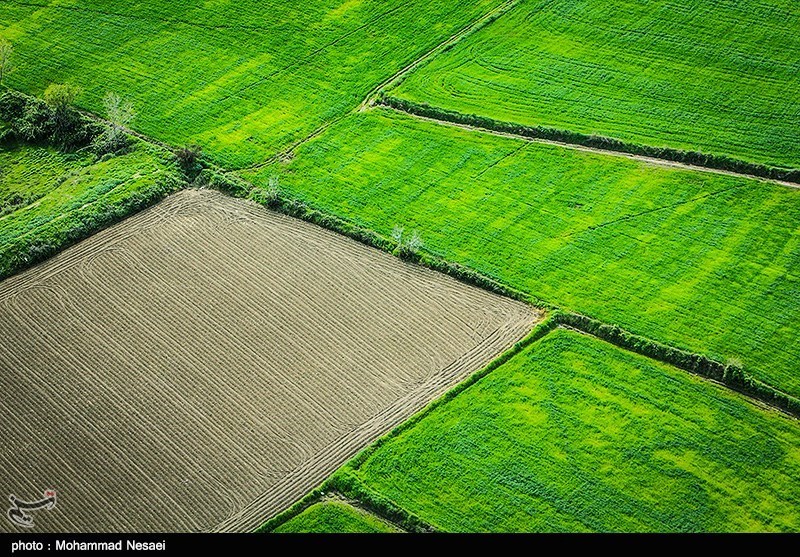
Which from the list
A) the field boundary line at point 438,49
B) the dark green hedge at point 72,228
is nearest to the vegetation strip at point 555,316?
the dark green hedge at point 72,228

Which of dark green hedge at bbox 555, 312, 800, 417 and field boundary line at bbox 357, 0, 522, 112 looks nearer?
dark green hedge at bbox 555, 312, 800, 417

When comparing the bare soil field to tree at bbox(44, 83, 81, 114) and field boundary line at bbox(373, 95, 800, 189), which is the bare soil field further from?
field boundary line at bbox(373, 95, 800, 189)

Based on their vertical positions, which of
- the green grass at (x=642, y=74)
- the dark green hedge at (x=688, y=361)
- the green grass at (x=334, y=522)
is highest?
the green grass at (x=642, y=74)

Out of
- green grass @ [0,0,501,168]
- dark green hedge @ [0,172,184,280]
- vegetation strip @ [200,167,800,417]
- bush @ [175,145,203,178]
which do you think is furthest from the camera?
green grass @ [0,0,501,168]

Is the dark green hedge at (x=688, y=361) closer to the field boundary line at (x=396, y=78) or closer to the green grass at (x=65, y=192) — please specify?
the field boundary line at (x=396, y=78)

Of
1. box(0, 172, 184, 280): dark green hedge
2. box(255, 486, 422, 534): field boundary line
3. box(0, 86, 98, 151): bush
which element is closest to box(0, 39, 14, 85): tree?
box(0, 86, 98, 151): bush

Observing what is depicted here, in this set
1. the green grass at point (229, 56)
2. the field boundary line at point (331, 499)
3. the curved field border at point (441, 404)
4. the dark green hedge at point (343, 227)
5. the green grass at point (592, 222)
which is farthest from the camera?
the green grass at point (229, 56)
